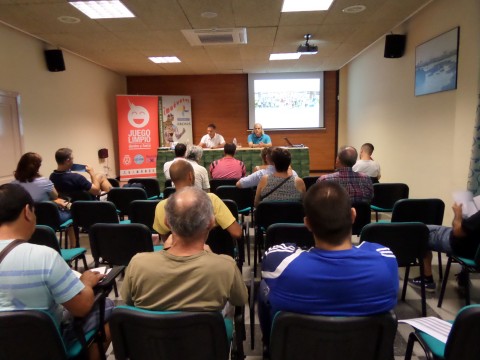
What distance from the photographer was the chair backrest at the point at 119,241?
93.0 inches

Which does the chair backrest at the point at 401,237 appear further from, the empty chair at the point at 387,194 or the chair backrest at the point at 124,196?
the chair backrest at the point at 124,196

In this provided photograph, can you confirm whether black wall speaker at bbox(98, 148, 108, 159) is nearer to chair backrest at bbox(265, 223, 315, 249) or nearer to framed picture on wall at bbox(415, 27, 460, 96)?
framed picture on wall at bbox(415, 27, 460, 96)

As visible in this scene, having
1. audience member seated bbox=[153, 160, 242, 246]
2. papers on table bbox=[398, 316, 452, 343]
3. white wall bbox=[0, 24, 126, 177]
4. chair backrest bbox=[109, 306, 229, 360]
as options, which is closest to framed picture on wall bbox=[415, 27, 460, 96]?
audience member seated bbox=[153, 160, 242, 246]

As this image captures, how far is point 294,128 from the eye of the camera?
31.9 ft

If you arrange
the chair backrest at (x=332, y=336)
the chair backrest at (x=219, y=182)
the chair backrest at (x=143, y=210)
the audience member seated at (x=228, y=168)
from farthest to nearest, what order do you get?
the audience member seated at (x=228, y=168), the chair backrest at (x=219, y=182), the chair backrest at (x=143, y=210), the chair backrest at (x=332, y=336)

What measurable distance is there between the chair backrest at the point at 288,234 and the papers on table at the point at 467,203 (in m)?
1.08

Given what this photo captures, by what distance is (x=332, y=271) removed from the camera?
47.2 inches

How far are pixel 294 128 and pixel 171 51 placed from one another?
4.28 metres

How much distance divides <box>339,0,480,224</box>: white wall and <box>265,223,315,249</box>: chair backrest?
2.81 m

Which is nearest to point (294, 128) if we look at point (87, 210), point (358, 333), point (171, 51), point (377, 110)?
point (377, 110)

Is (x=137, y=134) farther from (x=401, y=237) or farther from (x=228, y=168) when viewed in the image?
(x=401, y=237)

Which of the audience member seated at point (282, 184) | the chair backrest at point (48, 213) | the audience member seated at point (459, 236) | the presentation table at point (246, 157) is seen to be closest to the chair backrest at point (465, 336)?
the audience member seated at point (459, 236)

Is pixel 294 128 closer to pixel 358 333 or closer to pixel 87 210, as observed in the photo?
pixel 87 210

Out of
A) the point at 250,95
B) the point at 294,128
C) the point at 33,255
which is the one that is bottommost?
the point at 33,255
